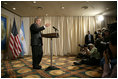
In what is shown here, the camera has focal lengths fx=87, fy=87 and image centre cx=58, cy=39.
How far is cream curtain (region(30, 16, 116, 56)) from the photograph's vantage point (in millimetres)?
4980

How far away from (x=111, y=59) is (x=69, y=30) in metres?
3.62

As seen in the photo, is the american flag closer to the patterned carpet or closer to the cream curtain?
the patterned carpet

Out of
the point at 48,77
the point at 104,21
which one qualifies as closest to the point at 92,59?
the point at 48,77

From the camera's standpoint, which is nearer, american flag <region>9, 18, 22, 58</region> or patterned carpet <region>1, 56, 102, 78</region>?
patterned carpet <region>1, 56, 102, 78</region>

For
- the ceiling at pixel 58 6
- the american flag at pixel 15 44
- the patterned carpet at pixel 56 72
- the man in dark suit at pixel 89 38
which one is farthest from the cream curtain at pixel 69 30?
the patterned carpet at pixel 56 72

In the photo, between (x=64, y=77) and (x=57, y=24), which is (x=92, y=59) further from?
(x=57, y=24)

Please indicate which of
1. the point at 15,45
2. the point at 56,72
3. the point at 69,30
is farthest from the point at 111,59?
the point at 69,30

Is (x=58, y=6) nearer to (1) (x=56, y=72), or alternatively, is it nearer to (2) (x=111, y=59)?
(1) (x=56, y=72)

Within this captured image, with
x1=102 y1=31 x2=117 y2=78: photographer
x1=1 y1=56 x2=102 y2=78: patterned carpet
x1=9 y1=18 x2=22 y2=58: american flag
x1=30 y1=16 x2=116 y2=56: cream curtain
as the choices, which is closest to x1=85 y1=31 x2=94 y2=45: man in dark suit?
x1=30 y1=16 x2=116 y2=56: cream curtain

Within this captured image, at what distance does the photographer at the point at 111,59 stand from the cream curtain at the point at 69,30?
3.49 m

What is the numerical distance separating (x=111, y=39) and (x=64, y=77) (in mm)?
1140

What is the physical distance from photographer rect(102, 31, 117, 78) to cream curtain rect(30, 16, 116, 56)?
138 inches

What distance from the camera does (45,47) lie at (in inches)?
198

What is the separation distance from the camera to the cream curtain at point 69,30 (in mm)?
4980
